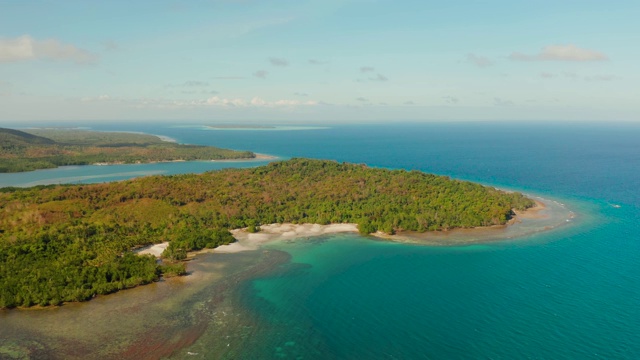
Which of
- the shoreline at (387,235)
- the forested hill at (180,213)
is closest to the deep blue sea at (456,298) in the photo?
the shoreline at (387,235)

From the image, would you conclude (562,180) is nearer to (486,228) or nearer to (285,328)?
(486,228)

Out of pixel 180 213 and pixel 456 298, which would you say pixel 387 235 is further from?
pixel 180 213

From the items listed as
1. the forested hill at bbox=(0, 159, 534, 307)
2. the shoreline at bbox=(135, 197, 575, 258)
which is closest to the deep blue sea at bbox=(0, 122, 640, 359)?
the shoreline at bbox=(135, 197, 575, 258)

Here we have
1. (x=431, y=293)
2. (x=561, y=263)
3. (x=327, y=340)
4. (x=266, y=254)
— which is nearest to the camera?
(x=327, y=340)

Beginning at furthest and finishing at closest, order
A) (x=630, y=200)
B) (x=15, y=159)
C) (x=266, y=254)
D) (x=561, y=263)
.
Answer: (x=15, y=159) → (x=630, y=200) → (x=266, y=254) → (x=561, y=263)

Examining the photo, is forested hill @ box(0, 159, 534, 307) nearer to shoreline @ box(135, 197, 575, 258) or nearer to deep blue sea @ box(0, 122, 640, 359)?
shoreline @ box(135, 197, 575, 258)

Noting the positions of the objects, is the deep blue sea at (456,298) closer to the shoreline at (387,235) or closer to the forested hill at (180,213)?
the shoreline at (387,235)

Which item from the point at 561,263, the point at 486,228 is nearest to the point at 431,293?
the point at 561,263

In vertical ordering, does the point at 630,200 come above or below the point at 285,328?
above

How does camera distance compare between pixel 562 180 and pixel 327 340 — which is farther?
pixel 562 180
